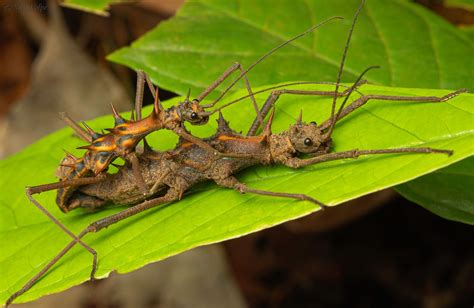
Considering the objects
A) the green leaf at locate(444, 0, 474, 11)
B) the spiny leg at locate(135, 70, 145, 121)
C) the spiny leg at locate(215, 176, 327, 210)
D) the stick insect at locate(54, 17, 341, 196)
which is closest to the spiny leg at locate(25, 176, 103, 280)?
the stick insect at locate(54, 17, 341, 196)

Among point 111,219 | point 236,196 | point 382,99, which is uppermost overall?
point 382,99

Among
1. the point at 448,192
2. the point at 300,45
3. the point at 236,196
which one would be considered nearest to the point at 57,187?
the point at 236,196

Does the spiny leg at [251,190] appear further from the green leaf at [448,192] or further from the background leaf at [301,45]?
the background leaf at [301,45]

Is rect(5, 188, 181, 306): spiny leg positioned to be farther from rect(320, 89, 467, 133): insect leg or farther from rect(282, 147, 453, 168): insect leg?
rect(320, 89, 467, 133): insect leg

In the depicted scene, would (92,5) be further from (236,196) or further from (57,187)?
(236,196)

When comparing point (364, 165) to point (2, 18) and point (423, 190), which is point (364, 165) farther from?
point (2, 18)

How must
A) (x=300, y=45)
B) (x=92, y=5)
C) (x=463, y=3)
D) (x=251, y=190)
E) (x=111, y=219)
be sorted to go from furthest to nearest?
(x=92, y=5) → (x=463, y=3) → (x=300, y=45) → (x=111, y=219) → (x=251, y=190)

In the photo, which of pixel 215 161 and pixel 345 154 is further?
pixel 215 161

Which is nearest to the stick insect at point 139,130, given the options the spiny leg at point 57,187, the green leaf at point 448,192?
the spiny leg at point 57,187

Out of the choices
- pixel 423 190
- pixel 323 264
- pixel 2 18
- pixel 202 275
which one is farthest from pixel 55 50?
pixel 423 190
